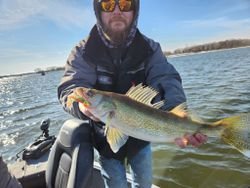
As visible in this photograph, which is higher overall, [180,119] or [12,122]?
[180,119]

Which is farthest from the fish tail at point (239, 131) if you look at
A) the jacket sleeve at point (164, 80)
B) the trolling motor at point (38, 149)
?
the trolling motor at point (38, 149)

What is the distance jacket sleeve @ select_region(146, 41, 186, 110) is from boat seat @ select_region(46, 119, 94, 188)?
977mm

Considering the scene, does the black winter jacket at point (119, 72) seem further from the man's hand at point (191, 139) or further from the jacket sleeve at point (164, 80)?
the man's hand at point (191, 139)

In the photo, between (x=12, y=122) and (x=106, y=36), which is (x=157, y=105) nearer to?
(x=106, y=36)

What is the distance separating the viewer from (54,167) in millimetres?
3980

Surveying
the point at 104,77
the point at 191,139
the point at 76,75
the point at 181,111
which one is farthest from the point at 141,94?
the point at 76,75

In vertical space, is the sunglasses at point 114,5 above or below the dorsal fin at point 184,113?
above

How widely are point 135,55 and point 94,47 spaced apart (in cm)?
50

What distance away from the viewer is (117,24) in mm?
3734

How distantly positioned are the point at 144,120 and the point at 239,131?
37.6 inches

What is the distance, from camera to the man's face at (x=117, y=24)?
12.2 ft

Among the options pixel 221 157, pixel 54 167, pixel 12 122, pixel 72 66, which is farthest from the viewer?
pixel 12 122

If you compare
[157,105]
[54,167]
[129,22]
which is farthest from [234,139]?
[54,167]

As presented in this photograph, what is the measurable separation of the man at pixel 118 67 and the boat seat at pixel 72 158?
0.22 metres
